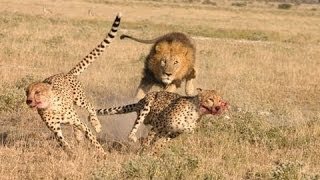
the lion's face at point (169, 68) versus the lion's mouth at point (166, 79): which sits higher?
the lion's face at point (169, 68)

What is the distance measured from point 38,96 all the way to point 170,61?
3.56 m

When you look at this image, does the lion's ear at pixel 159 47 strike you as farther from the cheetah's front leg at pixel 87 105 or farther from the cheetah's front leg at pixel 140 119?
the cheetah's front leg at pixel 140 119

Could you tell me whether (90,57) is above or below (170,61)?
above

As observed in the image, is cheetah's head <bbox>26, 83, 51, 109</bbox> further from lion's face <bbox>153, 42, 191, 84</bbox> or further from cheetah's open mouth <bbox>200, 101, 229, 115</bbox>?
lion's face <bbox>153, 42, 191, 84</bbox>

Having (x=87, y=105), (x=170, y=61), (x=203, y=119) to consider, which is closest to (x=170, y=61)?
(x=170, y=61)

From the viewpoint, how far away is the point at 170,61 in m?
10.5

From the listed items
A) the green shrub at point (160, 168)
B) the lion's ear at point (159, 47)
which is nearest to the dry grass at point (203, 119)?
the green shrub at point (160, 168)

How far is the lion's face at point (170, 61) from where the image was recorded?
10469 mm

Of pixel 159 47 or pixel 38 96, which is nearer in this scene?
pixel 38 96

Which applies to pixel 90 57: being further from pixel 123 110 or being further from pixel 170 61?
pixel 170 61

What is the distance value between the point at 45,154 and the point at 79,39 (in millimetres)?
17040

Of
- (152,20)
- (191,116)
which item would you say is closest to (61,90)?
(191,116)

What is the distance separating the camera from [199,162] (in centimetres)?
713

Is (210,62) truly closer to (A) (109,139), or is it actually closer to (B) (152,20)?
(A) (109,139)
